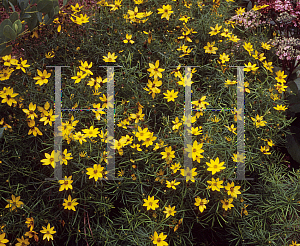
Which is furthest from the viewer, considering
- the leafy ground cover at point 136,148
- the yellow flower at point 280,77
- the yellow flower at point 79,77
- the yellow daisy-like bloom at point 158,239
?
the yellow flower at point 280,77

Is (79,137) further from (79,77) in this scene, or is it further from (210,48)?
(210,48)

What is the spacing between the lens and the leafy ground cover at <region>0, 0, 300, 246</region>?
1388 millimetres

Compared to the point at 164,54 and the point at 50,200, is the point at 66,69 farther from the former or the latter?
the point at 50,200

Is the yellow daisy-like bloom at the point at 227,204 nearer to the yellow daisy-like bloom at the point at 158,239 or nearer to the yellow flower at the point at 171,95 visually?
the yellow daisy-like bloom at the point at 158,239

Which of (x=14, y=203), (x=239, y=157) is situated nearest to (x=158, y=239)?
(x=239, y=157)

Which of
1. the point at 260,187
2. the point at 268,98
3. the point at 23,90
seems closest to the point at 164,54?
the point at 268,98

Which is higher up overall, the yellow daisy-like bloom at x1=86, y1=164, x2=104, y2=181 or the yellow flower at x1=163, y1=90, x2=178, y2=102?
the yellow flower at x1=163, y1=90, x2=178, y2=102

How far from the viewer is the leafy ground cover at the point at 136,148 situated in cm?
139

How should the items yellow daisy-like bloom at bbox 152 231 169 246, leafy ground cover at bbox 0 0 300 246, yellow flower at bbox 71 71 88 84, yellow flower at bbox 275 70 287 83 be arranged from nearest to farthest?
yellow daisy-like bloom at bbox 152 231 169 246, leafy ground cover at bbox 0 0 300 246, yellow flower at bbox 71 71 88 84, yellow flower at bbox 275 70 287 83

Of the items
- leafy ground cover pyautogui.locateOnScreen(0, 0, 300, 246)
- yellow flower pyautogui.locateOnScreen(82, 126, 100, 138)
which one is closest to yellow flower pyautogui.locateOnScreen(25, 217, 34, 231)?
leafy ground cover pyautogui.locateOnScreen(0, 0, 300, 246)

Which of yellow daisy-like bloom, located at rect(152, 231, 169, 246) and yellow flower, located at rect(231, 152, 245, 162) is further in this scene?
yellow flower, located at rect(231, 152, 245, 162)

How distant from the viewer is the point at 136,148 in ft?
4.85

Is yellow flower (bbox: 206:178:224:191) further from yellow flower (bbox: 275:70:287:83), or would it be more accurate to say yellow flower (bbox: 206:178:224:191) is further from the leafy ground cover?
yellow flower (bbox: 275:70:287:83)

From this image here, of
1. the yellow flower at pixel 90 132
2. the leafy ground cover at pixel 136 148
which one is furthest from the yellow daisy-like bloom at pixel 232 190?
the yellow flower at pixel 90 132
